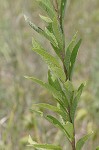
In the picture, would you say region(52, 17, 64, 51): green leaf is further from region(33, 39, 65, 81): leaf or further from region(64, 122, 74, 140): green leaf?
region(64, 122, 74, 140): green leaf

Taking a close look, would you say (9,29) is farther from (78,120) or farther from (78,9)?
(78,9)

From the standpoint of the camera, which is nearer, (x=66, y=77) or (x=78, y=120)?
(x=66, y=77)

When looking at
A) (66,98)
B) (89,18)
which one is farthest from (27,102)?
(89,18)

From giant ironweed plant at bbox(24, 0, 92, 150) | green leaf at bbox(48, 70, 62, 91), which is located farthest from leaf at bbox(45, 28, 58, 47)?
green leaf at bbox(48, 70, 62, 91)

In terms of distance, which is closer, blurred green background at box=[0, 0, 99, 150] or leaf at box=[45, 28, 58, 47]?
leaf at box=[45, 28, 58, 47]

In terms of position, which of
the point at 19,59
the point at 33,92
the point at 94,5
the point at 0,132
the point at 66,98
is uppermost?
the point at 66,98

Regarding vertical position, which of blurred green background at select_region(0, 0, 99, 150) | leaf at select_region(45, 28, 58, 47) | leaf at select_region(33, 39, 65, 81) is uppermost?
leaf at select_region(45, 28, 58, 47)

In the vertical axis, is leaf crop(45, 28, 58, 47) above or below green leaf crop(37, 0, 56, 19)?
below

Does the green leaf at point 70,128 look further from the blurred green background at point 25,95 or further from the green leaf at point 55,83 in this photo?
the blurred green background at point 25,95

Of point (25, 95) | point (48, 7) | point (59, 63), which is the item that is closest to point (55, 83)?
point (59, 63)

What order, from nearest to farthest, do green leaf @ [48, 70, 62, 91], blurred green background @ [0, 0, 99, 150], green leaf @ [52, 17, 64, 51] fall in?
1. green leaf @ [52, 17, 64, 51]
2. green leaf @ [48, 70, 62, 91]
3. blurred green background @ [0, 0, 99, 150]

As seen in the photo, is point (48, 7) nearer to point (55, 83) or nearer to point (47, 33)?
point (47, 33)
